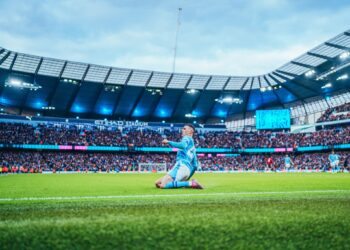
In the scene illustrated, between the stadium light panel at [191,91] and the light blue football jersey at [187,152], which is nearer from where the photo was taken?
the light blue football jersey at [187,152]

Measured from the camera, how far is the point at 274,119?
187 feet

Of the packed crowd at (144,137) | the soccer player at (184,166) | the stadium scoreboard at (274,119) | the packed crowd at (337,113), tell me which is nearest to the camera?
the soccer player at (184,166)

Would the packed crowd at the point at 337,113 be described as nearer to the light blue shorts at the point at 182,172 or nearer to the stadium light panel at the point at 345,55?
the stadium light panel at the point at 345,55

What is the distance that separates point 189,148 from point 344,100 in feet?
184

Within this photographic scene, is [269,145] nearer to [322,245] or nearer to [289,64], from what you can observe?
[289,64]

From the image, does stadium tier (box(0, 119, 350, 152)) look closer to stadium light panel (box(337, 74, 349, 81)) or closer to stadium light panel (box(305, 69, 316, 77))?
stadium light panel (box(337, 74, 349, 81))

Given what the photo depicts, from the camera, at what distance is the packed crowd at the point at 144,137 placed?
162 feet

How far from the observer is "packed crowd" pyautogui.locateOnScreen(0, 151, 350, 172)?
4534 cm

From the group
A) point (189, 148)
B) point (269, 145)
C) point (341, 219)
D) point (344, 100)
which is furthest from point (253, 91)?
point (341, 219)

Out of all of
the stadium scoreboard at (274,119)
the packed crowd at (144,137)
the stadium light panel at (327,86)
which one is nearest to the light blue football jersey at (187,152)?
the packed crowd at (144,137)

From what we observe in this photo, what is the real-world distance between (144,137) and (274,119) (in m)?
26.2

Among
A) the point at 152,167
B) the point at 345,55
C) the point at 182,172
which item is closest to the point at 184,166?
the point at 182,172

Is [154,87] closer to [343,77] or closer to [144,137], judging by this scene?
[144,137]

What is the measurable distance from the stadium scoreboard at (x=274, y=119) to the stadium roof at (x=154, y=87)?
15.1ft
